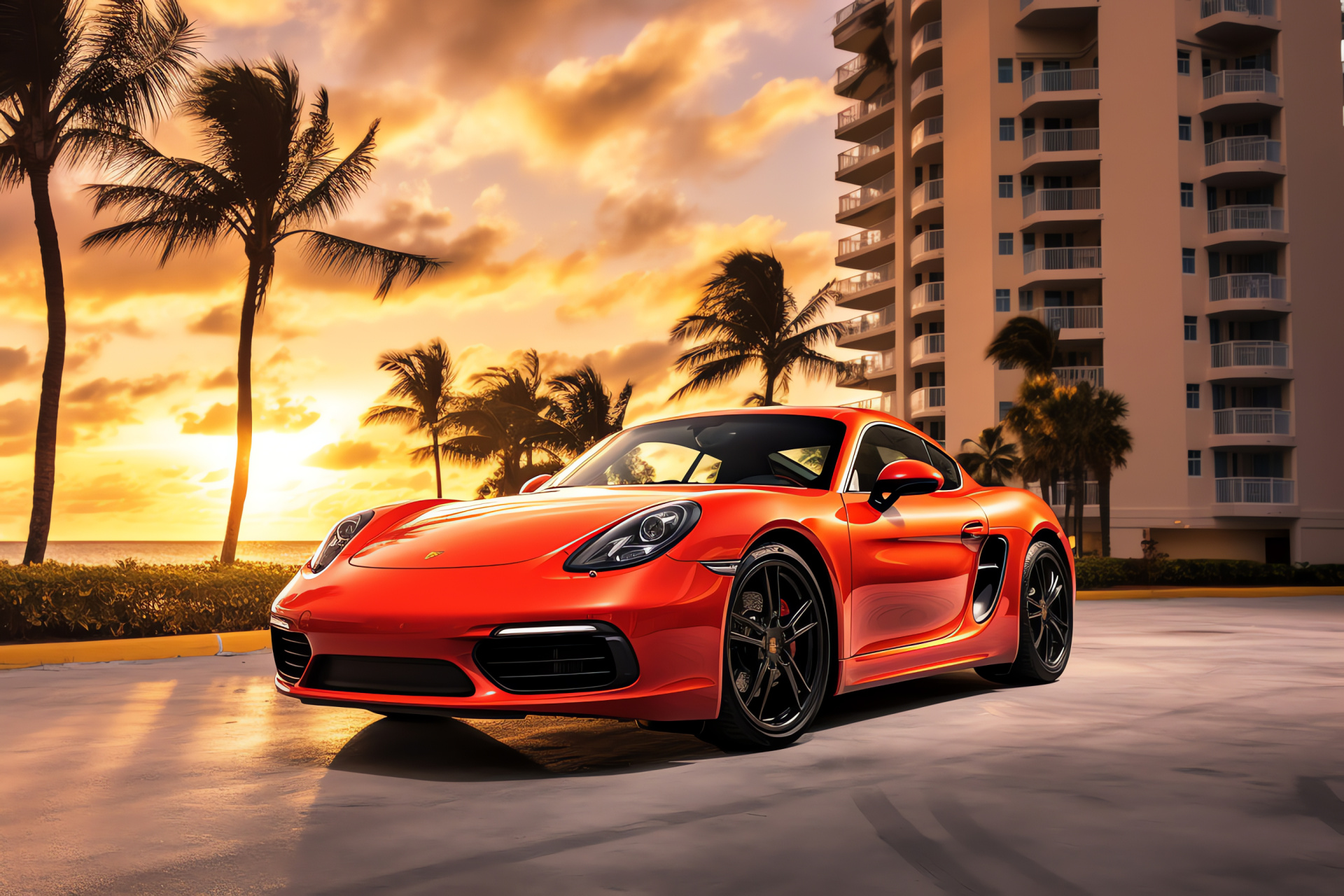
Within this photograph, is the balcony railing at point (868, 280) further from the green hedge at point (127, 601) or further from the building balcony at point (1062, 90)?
the green hedge at point (127, 601)

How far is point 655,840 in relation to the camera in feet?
11.1

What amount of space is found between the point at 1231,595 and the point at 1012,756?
19695 mm

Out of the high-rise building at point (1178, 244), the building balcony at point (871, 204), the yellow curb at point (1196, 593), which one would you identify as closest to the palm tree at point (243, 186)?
the yellow curb at point (1196, 593)

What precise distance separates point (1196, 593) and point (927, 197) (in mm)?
37220

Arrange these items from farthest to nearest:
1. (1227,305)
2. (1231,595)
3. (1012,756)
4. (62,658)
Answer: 1. (1227,305)
2. (1231,595)
3. (62,658)
4. (1012,756)

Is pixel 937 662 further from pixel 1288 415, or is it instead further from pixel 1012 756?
pixel 1288 415

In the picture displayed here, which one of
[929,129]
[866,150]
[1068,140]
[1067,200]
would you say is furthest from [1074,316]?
[866,150]

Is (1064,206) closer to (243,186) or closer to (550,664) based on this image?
(243,186)

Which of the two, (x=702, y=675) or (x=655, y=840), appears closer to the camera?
(x=655, y=840)


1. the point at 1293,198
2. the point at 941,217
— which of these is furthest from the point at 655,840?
the point at 941,217

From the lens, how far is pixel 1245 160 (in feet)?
153

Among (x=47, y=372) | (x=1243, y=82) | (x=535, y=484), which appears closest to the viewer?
(x=535, y=484)

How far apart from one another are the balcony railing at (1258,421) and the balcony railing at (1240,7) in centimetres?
1588

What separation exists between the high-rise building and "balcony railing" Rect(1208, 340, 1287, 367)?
0.07 m
